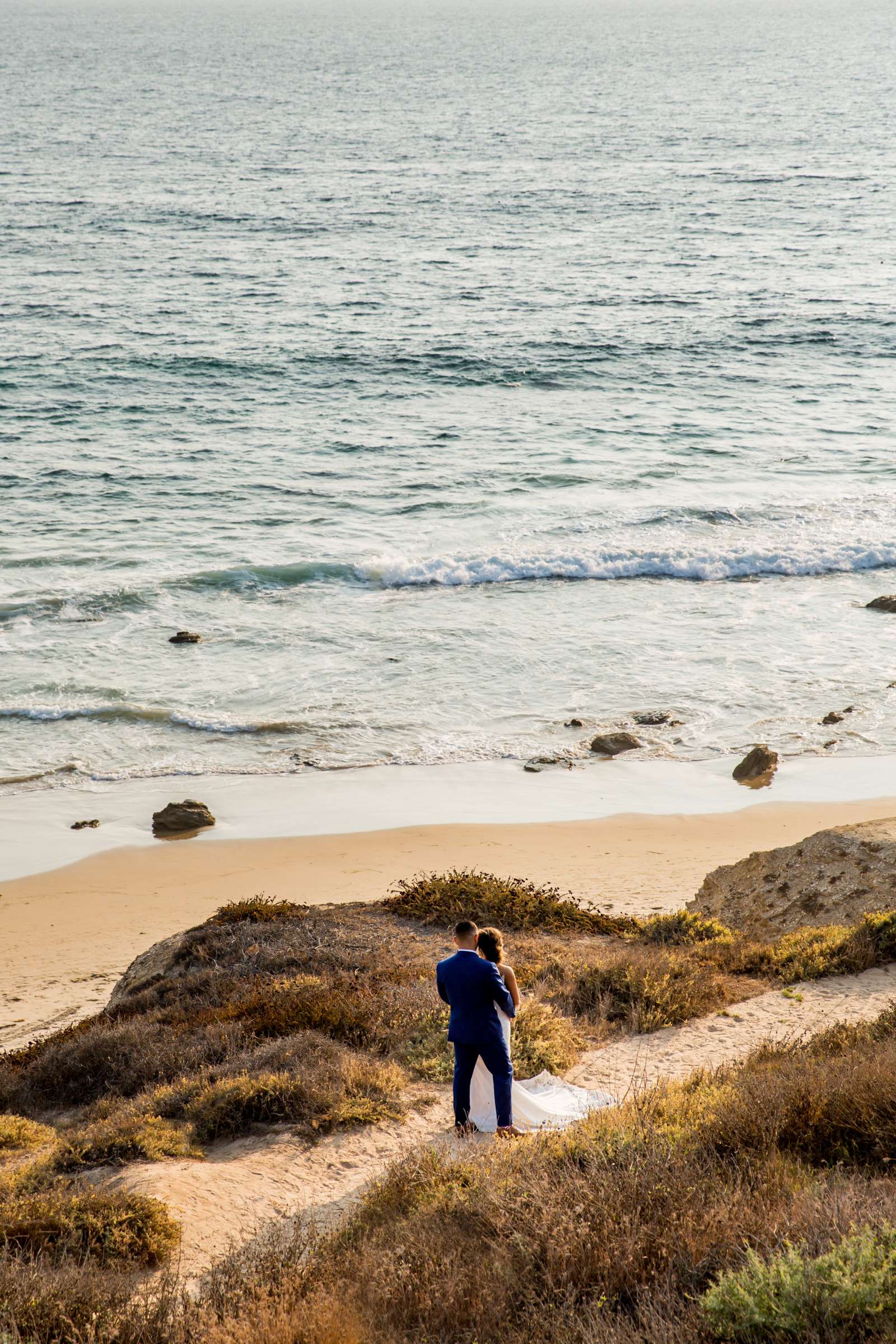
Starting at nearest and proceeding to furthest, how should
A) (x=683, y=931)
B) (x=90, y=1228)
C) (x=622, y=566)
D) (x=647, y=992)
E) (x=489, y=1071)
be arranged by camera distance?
(x=90, y=1228)
(x=489, y=1071)
(x=647, y=992)
(x=683, y=931)
(x=622, y=566)

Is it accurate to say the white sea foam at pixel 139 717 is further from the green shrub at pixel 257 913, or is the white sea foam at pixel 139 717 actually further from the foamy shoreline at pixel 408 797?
the green shrub at pixel 257 913

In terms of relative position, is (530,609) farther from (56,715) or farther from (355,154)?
(355,154)

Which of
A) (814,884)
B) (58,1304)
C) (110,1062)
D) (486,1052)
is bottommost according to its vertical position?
(814,884)

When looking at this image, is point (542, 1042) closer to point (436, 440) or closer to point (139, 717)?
point (139, 717)

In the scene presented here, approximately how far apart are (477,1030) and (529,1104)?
691mm

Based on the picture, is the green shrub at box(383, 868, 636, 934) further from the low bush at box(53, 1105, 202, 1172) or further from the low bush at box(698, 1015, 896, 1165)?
the low bush at box(698, 1015, 896, 1165)

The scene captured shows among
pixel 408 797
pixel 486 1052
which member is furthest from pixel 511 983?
pixel 408 797

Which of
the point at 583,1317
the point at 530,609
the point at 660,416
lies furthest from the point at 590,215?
the point at 583,1317

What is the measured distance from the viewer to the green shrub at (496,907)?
10453mm

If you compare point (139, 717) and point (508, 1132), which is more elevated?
point (508, 1132)

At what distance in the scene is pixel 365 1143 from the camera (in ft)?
22.1

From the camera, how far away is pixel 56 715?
17672mm

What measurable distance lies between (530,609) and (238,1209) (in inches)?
697

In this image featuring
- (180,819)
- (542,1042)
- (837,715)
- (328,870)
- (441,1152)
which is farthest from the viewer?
(837,715)
